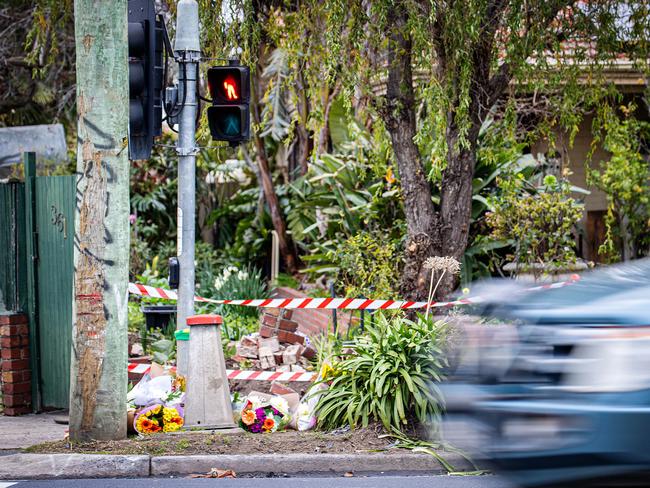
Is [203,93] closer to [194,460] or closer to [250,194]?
[250,194]

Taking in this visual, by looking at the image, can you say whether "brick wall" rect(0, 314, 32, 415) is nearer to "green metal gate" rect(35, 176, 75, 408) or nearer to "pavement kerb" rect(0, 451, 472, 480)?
"green metal gate" rect(35, 176, 75, 408)

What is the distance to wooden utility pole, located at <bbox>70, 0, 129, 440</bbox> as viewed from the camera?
7.47m

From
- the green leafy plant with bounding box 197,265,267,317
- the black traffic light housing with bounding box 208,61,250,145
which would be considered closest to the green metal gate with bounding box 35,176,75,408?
the black traffic light housing with bounding box 208,61,250,145

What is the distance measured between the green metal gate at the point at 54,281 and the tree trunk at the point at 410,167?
Result: 11.8 ft

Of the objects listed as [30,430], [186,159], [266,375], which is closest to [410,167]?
[186,159]

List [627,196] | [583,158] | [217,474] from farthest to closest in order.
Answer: [583,158], [627,196], [217,474]

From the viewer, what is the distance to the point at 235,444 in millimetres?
7477

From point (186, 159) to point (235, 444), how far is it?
9.48 ft

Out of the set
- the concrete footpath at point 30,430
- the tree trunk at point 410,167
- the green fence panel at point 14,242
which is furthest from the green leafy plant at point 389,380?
the green fence panel at point 14,242

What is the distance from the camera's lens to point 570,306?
4.09 m

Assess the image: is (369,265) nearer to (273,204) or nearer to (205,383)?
(205,383)

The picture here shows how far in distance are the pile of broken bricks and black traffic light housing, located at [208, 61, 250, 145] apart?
2947mm

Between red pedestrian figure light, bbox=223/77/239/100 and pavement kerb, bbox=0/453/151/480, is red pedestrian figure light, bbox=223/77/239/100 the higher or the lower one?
the higher one

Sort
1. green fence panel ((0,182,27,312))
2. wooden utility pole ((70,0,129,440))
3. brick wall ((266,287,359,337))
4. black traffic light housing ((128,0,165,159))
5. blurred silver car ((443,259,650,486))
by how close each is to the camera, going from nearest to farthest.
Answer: blurred silver car ((443,259,650,486)) → wooden utility pole ((70,0,129,440)) → black traffic light housing ((128,0,165,159)) → green fence panel ((0,182,27,312)) → brick wall ((266,287,359,337))
